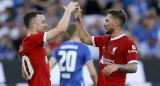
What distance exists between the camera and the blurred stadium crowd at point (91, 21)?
12430mm

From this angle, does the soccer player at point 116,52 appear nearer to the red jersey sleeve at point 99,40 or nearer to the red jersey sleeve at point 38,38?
the red jersey sleeve at point 99,40

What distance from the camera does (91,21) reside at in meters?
13.2

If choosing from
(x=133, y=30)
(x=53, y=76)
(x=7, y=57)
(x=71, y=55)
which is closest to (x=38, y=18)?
(x=71, y=55)

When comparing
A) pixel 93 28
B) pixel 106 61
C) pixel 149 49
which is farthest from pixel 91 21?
pixel 106 61

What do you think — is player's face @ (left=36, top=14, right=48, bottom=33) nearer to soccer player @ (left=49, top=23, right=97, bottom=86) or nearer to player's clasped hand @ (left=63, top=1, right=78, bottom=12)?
player's clasped hand @ (left=63, top=1, right=78, bottom=12)

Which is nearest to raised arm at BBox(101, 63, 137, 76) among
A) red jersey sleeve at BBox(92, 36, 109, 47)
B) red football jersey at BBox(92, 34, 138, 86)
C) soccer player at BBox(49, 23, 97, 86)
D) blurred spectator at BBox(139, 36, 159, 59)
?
red football jersey at BBox(92, 34, 138, 86)

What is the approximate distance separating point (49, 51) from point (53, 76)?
3.42ft

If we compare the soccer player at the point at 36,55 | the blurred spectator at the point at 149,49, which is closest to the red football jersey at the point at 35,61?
the soccer player at the point at 36,55

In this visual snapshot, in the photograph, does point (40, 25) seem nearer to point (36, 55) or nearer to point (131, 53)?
point (36, 55)

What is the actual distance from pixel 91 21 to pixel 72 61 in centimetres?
474

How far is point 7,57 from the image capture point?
40.7 feet

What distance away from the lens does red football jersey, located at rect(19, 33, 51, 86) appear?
21.4ft

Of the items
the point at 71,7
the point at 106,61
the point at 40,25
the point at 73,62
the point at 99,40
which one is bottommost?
the point at 73,62

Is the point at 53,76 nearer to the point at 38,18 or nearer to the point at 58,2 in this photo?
the point at 58,2
